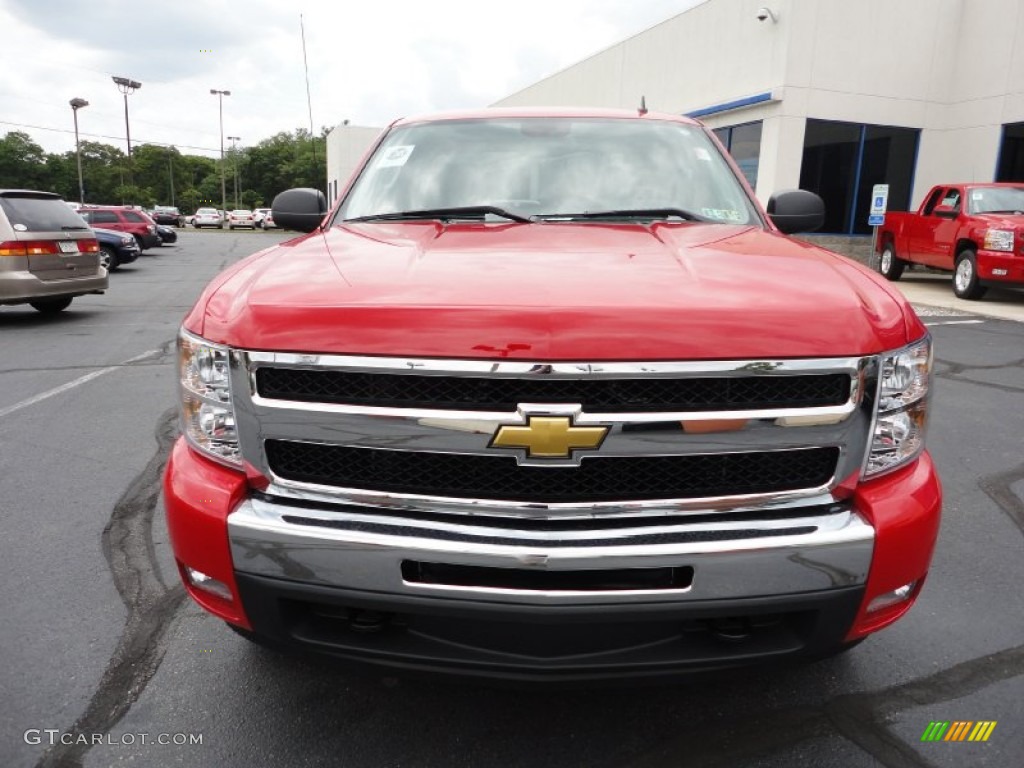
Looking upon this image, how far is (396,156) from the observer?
10.7ft

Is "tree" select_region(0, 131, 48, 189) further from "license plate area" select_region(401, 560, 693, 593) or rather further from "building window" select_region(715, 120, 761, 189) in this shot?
"license plate area" select_region(401, 560, 693, 593)

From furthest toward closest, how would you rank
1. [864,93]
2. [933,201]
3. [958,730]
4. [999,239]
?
[864,93] < [933,201] < [999,239] < [958,730]

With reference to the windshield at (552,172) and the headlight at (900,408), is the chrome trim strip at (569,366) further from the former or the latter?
the windshield at (552,172)

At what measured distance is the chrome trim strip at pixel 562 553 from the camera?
165cm

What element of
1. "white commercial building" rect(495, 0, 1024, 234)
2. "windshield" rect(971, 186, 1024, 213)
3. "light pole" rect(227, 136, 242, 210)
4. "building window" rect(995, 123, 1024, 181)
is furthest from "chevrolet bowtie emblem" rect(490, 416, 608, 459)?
"light pole" rect(227, 136, 242, 210)

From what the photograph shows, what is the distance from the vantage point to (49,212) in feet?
31.9

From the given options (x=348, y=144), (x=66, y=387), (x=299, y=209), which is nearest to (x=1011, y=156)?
(x=299, y=209)

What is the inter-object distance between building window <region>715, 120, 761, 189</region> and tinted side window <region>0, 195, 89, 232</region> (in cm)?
1440

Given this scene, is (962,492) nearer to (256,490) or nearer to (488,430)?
(488,430)

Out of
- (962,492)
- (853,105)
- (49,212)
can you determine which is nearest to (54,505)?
(962,492)

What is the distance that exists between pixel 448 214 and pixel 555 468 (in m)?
1.43

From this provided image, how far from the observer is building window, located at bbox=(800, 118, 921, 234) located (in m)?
18.5

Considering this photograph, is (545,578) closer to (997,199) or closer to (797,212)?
(797,212)

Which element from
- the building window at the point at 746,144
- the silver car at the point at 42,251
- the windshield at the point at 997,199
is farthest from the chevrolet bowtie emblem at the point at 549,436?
the building window at the point at 746,144
